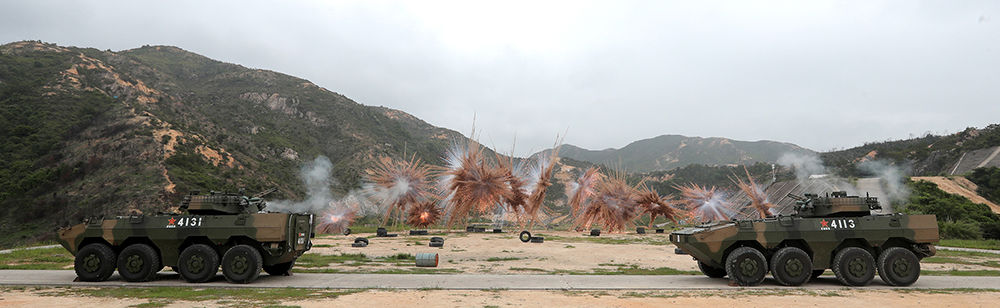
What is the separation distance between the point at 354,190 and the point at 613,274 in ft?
182

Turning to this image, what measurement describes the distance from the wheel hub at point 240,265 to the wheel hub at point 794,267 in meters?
13.4

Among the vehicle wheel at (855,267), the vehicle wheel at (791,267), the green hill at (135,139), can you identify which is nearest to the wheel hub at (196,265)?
the vehicle wheel at (791,267)

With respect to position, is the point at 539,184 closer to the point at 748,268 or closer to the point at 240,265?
the point at 748,268

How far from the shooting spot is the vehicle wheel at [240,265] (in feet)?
41.0

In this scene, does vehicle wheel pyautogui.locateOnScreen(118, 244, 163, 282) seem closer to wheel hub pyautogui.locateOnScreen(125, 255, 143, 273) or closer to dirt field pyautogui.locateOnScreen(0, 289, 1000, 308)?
wheel hub pyautogui.locateOnScreen(125, 255, 143, 273)

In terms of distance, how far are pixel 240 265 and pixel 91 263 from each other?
368cm

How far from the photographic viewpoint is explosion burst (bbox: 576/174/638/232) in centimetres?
4259

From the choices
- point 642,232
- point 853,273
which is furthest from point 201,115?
point 853,273

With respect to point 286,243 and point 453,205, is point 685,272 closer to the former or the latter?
point 286,243

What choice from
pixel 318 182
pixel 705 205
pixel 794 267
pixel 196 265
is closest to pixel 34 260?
pixel 196 265

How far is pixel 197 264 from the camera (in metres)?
12.6

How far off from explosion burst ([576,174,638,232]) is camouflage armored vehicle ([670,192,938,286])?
2878 cm

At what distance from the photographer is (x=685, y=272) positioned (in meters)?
15.8

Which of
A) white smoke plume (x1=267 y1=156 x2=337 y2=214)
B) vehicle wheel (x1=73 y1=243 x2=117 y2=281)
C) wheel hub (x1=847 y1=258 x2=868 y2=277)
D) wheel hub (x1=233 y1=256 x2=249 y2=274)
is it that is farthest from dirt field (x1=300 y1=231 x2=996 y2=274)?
white smoke plume (x1=267 y1=156 x2=337 y2=214)
